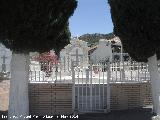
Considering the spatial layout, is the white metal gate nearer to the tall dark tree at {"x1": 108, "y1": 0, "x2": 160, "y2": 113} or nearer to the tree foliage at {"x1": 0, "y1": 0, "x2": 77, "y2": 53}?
the tall dark tree at {"x1": 108, "y1": 0, "x2": 160, "y2": 113}

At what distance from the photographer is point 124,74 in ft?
42.8

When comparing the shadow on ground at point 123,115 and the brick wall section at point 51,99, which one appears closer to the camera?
the shadow on ground at point 123,115

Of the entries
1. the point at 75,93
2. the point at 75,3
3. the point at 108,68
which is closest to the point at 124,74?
the point at 108,68

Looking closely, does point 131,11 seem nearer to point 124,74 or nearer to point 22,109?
point 124,74

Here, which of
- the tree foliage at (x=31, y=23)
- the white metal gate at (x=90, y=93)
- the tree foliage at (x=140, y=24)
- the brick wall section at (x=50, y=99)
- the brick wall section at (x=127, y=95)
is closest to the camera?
the tree foliage at (x=31, y=23)

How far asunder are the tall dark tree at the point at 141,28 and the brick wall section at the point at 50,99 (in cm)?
243

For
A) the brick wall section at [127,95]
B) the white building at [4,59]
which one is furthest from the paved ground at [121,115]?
the white building at [4,59]

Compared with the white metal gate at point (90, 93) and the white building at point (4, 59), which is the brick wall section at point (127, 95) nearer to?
the white metal gate at point (90, 93)

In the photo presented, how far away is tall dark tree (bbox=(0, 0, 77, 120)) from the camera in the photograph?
9.31m

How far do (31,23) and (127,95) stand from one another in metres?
4.71

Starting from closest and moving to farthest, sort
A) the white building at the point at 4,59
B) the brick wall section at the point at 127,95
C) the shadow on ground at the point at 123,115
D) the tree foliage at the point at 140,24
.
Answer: the tree foliage at the point at 140,24 < the shadow on ground at the point at 123,115 < the brick wall section at the point at 127,95 < the white building at the point at 4,59

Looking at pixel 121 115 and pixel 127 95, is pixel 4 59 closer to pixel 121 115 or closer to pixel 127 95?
pixel 127 95

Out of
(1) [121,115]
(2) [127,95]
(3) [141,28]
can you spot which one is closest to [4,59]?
(2) [127,95]

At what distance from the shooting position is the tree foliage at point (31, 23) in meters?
9.30
